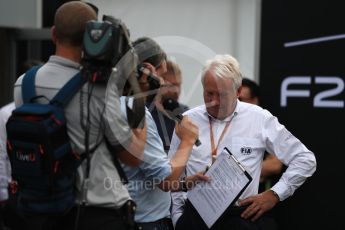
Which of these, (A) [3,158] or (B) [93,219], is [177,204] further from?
(A) [3,158]

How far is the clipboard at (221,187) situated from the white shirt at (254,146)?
15 cm

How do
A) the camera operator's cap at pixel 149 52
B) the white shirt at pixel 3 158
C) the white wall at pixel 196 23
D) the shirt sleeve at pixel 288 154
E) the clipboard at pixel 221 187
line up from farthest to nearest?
the white wall at pixel 196 23
the white shirt at pixel 3 158
the shirt sleeve at pixel 288 154
the clipboard at pixel 221 187
the camera operator's cap at pixel 149 52

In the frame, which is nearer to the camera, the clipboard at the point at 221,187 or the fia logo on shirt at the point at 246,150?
the clipboard at the point at 221,187

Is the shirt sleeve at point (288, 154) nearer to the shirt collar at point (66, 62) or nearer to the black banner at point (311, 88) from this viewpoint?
the black banner at point (311, 88)

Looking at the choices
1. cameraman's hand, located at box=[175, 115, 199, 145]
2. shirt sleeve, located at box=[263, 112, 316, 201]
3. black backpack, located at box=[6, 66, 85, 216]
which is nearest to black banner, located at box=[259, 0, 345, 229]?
shirt sleeve, located at box=[263, 112, 316, 201]

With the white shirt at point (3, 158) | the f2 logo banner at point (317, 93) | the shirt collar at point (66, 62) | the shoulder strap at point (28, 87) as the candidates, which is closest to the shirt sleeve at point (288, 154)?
the f2 logo banner at point (317, 93)

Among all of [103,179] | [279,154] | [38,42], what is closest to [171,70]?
[279,154]

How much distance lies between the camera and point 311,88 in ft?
14.0

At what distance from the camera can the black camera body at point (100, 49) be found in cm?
229

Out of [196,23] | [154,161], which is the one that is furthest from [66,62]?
[196,23]

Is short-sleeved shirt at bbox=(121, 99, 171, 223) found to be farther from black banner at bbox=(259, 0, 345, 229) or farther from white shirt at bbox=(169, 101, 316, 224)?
black banner at bbox=(259, 0, 345, 229)

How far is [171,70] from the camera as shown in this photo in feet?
14.1

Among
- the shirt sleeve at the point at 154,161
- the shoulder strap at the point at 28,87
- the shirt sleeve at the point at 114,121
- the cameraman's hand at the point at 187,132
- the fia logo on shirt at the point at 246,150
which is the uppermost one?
the shoulder strap at the point at 28,87

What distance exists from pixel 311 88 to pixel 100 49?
235 centimetres
